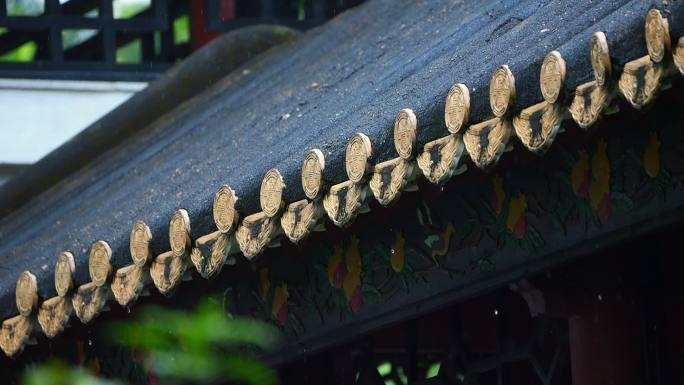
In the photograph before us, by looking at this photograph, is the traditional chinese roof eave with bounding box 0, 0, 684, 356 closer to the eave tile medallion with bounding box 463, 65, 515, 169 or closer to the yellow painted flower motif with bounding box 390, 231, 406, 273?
the eave tile medallion with bounding box 463, 65, 515, 169

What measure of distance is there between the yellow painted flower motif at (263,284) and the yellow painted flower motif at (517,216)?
91 cm

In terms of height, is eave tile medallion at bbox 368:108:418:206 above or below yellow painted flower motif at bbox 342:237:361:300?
above

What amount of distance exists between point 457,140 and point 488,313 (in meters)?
0.97

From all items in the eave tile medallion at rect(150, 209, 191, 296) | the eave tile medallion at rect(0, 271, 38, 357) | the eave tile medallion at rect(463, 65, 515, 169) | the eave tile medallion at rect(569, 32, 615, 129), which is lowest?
the eave tile medallion at rect(0, 271, 38, 357)

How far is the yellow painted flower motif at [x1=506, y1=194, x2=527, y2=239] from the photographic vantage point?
11.6ft

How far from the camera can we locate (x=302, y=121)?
195 inches

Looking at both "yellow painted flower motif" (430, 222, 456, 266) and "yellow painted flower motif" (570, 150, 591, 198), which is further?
"yellow painted flower motif" (430, 222, 456, 266)

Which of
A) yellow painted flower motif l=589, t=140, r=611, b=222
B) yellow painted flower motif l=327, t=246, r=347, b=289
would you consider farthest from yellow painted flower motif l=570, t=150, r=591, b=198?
yellow painted flower motif l=327, t=246, r=347, b=289

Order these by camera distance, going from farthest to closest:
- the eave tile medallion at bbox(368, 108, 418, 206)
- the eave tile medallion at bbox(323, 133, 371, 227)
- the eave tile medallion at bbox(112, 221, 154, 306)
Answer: the eave tile medallion at bbox(112, 221, 154, 306), the eave tile medallion at bbox(323, 133, 371, 227), the eave tile medallion at bbox(368, 108, 418, 206)

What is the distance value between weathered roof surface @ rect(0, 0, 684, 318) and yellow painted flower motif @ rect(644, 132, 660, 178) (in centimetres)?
20

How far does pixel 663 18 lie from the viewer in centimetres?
287

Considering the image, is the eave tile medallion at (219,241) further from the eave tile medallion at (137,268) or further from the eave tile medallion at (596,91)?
the eave tile medallion at (596,91)

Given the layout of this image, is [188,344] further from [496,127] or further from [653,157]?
[653,157]

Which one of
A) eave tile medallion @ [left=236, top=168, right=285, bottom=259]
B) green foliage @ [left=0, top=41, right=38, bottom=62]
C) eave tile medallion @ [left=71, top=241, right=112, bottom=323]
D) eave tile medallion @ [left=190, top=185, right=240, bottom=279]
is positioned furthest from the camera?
green foliage @ [left=0, top=41, right=38, bottom=62]
